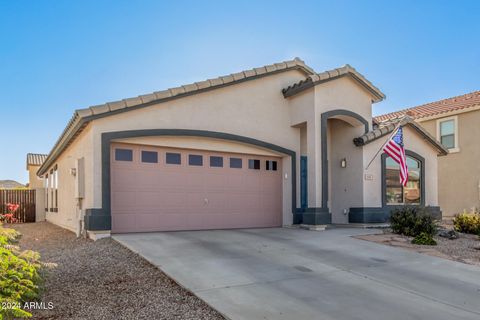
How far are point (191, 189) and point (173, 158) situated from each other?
1.11 m

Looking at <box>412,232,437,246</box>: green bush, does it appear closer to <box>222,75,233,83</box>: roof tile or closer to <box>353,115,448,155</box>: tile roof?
<box>353,115,448,155</box>: tile roof

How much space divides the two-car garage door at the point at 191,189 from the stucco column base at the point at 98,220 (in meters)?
0.38

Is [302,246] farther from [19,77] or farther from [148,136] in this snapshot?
[19,77]

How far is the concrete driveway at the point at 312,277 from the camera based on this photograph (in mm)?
4758

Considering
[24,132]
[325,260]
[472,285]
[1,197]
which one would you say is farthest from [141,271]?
[24,132]

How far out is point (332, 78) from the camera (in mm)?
12422

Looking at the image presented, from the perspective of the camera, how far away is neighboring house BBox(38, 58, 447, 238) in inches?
398

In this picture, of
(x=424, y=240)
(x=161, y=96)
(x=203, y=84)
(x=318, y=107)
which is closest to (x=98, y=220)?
(x=161, y=96)

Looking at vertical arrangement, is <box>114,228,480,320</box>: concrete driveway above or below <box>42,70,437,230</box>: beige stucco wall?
below

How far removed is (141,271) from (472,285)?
572 cm

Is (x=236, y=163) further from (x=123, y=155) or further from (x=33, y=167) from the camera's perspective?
(x=33, y=167)

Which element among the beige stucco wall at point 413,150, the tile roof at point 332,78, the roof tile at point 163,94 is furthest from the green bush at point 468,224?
the roof tile at point 163,94

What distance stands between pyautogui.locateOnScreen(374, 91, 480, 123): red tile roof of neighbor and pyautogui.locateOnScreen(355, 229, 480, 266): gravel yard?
852 cm

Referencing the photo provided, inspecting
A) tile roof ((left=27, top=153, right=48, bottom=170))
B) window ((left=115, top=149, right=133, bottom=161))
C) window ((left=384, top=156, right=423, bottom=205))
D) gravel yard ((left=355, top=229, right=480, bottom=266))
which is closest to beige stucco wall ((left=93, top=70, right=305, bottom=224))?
window ((left=115, top=149, right=133, bottom=161))
